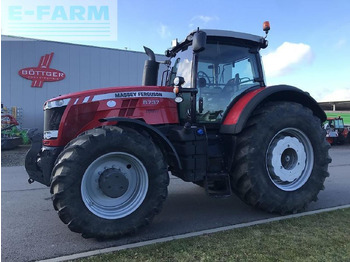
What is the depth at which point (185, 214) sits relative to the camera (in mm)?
4387

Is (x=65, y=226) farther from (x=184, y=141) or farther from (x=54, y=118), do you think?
(x=184, y=141)

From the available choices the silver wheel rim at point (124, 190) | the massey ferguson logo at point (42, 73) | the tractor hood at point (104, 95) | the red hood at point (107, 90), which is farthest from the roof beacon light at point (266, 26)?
the massey ferguson logo at point (42, 73)

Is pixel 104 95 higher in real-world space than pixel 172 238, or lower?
higher

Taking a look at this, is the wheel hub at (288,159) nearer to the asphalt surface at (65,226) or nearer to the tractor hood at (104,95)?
the asphalt surface at (65,226)

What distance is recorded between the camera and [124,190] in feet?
11.7

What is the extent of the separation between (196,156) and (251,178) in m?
0.78

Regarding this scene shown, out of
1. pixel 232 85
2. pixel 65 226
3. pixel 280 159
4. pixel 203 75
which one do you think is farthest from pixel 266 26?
pixel 65 226

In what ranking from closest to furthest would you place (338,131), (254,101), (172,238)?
(172,238), (254,101), (338,131)

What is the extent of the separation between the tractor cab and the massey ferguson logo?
13.3m

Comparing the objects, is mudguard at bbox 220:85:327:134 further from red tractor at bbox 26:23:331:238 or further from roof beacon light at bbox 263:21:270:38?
roof beacon light at bbox 263:21:270:38

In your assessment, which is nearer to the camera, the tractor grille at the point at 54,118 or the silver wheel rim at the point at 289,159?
the tractor grille at the point at 54,118

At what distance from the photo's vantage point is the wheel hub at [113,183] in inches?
137

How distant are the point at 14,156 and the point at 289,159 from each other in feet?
33.6

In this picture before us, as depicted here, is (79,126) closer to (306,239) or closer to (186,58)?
(186,58)
